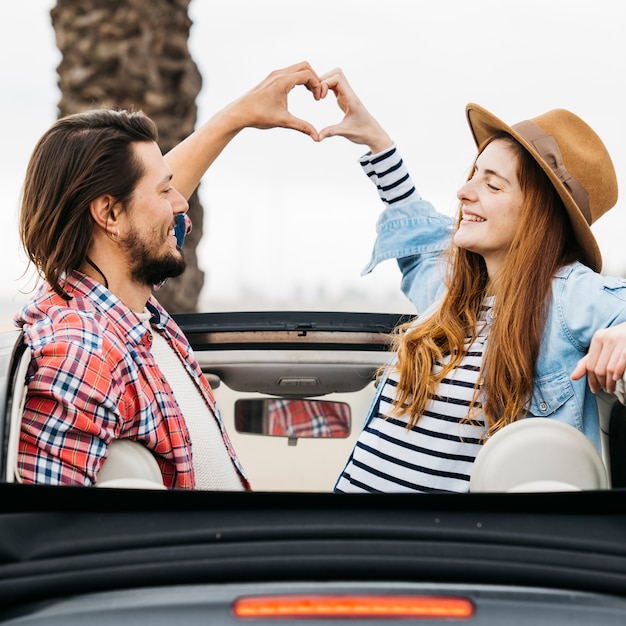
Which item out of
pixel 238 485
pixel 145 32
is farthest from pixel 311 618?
pixel 145 32

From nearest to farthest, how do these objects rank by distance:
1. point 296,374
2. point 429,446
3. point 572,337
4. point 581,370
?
point 581,370 < point 572,337 < point 429,446 < point 296,374

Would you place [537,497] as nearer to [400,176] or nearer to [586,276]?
[586,276]

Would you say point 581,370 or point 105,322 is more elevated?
point 105,322

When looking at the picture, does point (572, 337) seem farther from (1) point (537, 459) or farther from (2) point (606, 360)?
(1) point (537, 459)

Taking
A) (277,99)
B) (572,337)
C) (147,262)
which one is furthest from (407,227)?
(147,262)

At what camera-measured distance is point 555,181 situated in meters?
2.61

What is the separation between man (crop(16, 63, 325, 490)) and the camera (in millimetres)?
1970

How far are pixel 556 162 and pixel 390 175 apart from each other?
2.61 feet

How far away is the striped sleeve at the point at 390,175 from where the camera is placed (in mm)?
3297

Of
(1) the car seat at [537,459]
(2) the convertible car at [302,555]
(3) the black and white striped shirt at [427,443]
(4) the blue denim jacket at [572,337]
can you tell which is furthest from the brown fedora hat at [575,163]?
(2) the convertible car at [302,555]

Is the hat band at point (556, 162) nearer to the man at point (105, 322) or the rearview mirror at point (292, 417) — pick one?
the man at point (105, 322)

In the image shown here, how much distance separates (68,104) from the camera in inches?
210

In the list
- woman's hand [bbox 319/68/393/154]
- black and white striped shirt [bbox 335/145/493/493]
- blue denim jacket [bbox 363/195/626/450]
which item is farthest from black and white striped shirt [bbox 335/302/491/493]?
woman's hand [bbox 319/68/393/154]

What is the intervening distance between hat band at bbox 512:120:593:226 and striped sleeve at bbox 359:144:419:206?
26.3 inches
